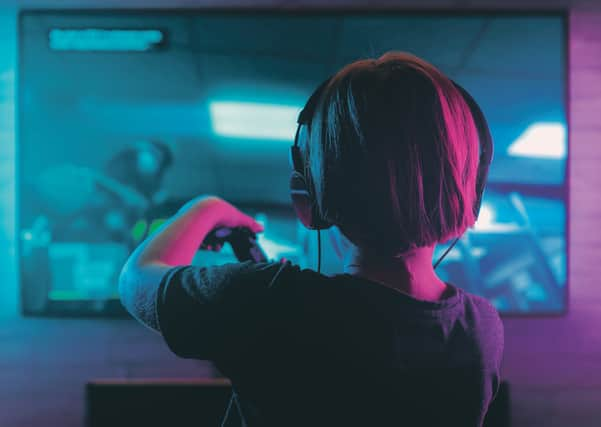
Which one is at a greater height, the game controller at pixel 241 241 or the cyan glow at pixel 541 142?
the cyan glow at pixel 541 142

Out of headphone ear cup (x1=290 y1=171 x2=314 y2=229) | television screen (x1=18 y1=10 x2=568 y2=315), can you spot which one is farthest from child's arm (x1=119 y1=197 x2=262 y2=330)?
television screen (x1=18 y1=10 x2=568 y2=315)

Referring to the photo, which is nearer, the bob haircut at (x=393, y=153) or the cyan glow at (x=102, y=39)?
the bob haircut at (x=393, y=153)

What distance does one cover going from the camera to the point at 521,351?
5.59 feet

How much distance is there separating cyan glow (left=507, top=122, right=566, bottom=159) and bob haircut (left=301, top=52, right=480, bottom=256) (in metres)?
1.22

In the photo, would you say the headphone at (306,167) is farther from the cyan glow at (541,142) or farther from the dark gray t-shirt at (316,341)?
the cyan glow at (541,142)

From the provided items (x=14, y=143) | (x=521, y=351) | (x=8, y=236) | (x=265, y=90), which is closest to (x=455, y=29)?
(x=265, y=90)

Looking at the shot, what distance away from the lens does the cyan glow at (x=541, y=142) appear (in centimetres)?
162

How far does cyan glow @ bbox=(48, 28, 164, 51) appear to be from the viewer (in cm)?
168

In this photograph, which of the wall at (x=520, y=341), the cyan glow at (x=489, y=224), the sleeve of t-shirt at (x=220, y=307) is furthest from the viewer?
the wall at (x=520, y=341)

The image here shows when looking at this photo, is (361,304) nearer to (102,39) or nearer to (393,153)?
(393,153)

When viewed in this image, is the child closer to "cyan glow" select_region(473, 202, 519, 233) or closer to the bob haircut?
the bob haircut

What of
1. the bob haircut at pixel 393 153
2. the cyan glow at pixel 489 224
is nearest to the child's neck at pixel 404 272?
the bob haircut at pixel 393 153

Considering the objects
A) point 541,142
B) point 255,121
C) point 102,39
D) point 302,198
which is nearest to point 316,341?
point 302,198

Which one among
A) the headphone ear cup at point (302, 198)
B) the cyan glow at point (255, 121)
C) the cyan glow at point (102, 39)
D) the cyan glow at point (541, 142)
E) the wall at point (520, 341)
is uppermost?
the cyan glow at point (102, 39)
